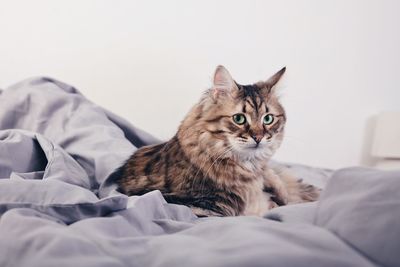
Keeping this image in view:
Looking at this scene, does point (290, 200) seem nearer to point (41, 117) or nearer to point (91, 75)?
point (41, 117)

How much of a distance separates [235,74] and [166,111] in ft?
1.09

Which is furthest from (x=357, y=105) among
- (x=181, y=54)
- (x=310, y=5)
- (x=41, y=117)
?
(x=41, y=117)

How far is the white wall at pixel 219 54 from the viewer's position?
1668 mm

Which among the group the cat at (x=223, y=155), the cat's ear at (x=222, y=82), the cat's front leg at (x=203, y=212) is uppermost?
the cat's ear at (x=222, y=82)

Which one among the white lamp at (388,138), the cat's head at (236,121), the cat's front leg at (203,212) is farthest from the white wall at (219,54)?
the cat's front leg at (203,212)

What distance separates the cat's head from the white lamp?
859 mm

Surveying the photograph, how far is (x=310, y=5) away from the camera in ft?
5.42

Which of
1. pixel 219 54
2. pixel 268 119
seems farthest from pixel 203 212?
pixel 219 54

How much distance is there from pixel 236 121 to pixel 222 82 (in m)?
0.10

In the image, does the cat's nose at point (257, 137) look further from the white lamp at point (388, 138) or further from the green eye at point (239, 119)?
the white lamp at point (388, 138)

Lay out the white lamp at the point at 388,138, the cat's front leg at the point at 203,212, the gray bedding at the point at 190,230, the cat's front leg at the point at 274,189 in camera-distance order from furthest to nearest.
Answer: the white lamp at the point at 388,138, the cat's front leg at the point at 274,189, the cat's front leg at the point at 203,212, the gray bedding at the point at 190,230

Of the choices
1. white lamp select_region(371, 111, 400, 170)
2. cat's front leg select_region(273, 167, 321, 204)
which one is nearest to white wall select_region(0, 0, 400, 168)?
white lamp select_region(371, 111, 400, 170)

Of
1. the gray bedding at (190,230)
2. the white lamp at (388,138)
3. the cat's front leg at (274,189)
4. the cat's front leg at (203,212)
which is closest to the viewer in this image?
the gray bedding at (190,230)

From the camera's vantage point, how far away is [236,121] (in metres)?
0.96
